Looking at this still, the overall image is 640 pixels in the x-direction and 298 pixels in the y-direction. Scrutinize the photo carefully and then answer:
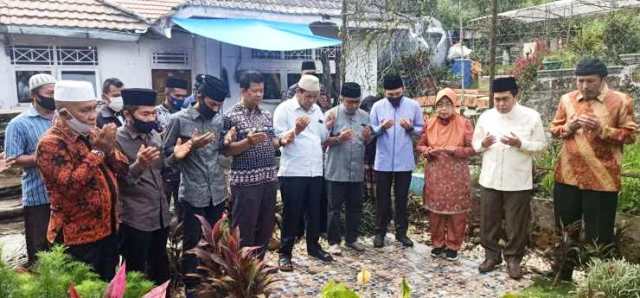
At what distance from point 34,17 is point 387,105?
5.88 metres

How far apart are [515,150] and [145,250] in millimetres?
3025

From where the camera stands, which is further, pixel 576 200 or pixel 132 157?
pixel 576 200

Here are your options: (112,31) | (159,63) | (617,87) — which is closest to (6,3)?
(112,31)

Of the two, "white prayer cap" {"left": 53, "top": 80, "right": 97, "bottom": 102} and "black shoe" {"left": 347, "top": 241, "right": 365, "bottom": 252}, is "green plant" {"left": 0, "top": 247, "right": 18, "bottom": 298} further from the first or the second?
"black shoe" {"left": 347, "top": 241, "right": 365, "bottom": 252}

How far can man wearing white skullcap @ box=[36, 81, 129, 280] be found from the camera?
2.80 metres

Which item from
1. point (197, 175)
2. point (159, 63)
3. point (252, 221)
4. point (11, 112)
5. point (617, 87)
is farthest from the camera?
point (159, 63)

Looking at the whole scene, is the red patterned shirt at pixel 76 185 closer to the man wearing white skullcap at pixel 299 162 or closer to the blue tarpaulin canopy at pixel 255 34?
the man wearing white skullcap at pixel 299 162

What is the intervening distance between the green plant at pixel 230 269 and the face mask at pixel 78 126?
35.9 inches

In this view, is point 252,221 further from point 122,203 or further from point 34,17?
point 34,17

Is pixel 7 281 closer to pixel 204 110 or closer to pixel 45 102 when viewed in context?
pixel 204 110

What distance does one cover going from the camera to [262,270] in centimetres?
317

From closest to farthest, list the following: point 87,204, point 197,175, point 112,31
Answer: point 87,204 < point 197,175 < point 112,31

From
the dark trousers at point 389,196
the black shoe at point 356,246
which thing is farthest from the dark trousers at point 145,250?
the dark trousers at point 389,196

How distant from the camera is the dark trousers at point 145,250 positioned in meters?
3.34
